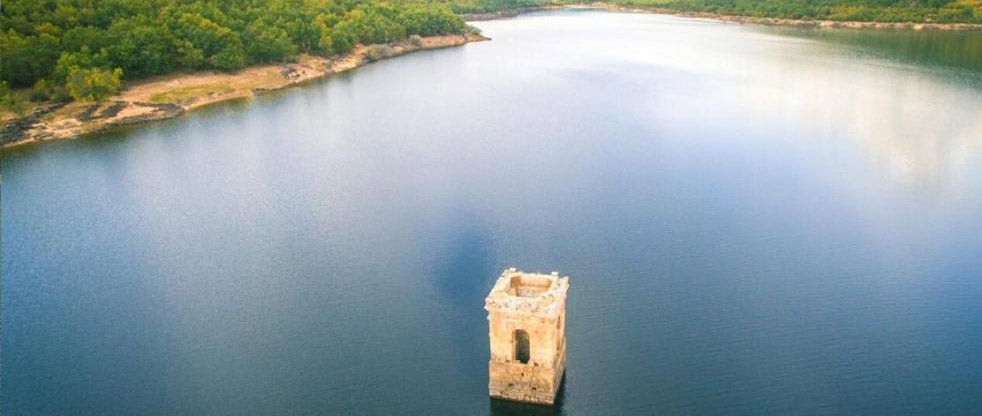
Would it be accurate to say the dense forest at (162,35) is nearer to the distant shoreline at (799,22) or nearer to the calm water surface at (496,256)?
the calm water surface at (496,256)

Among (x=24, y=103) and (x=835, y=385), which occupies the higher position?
(x=24, y=103)

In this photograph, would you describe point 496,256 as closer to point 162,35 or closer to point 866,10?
point 162,35

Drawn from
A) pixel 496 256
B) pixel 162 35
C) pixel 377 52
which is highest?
pixel 162 35

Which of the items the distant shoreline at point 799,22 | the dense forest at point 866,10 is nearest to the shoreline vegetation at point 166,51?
the distant shoreline at point 799,22

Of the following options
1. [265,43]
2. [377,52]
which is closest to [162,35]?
[265,43]

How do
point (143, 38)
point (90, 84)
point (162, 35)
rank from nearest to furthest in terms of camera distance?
point (90, 84) < point (143, 38) < point (162, 35)

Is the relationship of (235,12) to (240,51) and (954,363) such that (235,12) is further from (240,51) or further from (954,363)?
(954,363)

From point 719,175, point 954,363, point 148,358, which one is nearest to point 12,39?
point 148,358

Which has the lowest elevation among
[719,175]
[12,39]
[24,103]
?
[719,175]
